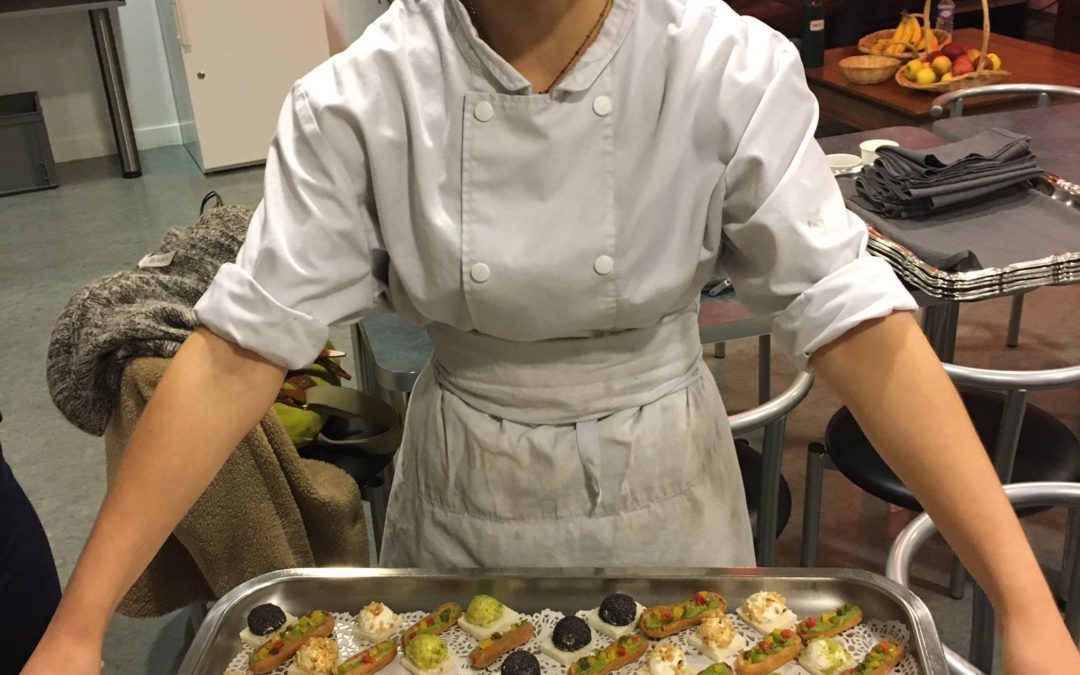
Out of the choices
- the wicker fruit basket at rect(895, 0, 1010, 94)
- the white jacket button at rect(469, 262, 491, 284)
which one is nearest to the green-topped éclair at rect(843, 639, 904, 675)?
the white jacket button at rect(469, 262, 491, 284)

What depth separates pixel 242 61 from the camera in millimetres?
5078

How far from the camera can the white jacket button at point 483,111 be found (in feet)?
3.23

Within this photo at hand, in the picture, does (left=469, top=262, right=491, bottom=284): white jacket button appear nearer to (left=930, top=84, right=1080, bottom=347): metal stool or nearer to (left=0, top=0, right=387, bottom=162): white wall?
(left=930, top=84, right=1080, bottom=347): metal stool

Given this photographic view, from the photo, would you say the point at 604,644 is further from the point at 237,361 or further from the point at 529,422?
the point at 237,361

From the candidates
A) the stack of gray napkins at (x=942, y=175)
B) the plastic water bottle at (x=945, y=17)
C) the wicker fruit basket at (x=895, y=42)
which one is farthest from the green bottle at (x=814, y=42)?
the stack of gray napkins at (x=942, y=175)

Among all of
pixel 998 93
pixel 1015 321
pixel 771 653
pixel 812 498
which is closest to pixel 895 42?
pixel 998 93

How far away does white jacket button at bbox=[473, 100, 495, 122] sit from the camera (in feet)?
3.23

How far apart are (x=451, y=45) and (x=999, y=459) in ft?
4.37

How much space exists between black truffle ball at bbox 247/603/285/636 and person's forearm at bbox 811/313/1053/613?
23.0 inches

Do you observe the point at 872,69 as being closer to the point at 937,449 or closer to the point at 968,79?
the point at 968,79

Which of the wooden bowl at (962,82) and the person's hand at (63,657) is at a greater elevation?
the person's hand at (63,657)

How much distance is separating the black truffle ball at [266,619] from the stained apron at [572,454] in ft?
0.63

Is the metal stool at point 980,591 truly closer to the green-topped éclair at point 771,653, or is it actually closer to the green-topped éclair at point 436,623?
the green-topped éclair at point 771,653

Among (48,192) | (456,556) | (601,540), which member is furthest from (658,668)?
(48,192)
